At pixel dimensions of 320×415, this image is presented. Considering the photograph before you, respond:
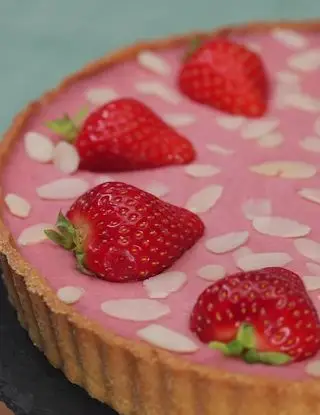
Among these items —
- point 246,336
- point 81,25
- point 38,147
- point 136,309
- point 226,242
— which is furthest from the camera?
point 81,25

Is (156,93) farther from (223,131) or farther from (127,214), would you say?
(127,214)

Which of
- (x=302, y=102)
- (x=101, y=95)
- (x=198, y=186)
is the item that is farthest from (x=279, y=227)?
(x=101, y=95)

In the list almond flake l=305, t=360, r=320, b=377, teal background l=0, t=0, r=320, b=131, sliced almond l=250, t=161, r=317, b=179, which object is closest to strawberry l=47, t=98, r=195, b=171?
sliced almond l=250, t=161, r=317, b=179

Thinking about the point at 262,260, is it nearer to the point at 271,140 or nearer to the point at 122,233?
the point at 122,233

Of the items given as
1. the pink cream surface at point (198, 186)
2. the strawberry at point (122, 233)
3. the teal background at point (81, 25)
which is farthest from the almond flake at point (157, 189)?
the teal background at point (81, 25)

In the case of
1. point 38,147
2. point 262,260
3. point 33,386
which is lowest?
point 33,386

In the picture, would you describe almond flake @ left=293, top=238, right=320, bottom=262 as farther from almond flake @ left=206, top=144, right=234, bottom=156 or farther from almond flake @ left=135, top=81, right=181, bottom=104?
almond flake @ left=135, top=81, right=181, bottom=104

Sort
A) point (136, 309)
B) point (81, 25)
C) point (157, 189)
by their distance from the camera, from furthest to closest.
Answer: point (81, 25), point (157, 189), point (136, 309)

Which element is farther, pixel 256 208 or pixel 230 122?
pixel 230 122
